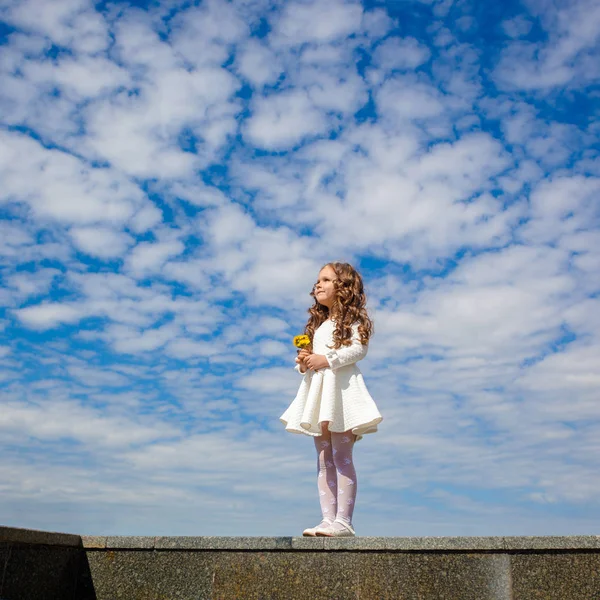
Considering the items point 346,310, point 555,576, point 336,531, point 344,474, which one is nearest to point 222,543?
point 336,531

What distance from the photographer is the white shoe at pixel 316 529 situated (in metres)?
5.76

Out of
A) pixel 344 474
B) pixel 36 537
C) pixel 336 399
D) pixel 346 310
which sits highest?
pixel 346 310

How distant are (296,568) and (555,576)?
1853 millimetres

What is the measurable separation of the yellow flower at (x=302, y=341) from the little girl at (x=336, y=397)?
0.10 metres

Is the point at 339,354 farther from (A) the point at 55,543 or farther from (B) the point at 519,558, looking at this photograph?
(A) the point at 55,543

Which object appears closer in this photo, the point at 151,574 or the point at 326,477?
the point at 151,574

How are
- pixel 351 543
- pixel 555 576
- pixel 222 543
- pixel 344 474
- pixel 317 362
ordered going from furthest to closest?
pixel 317 362
pixel 344 474
pixel 222 543
pixel 351 543
pixel 555 576

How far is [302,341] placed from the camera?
6602mm

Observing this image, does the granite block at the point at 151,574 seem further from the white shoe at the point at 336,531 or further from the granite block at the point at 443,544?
the granite block at the point at 443,544

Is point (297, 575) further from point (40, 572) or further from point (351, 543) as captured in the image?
point (40, 572)

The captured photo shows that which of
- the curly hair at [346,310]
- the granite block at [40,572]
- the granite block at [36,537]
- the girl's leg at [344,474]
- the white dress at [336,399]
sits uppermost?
the curly hair at [346,310]

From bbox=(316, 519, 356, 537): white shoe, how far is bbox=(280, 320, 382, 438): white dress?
79 centimetres

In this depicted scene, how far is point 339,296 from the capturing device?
6691 mm

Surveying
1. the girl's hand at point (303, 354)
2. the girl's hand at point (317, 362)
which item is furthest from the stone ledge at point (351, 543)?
the girl's hand at point (303, 354)
